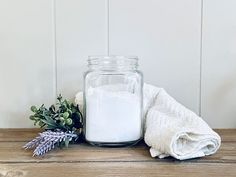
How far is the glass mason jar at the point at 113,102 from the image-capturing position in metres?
0.73

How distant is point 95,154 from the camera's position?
0.70 m

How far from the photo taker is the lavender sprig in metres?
0.69

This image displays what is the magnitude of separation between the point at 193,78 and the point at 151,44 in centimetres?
13

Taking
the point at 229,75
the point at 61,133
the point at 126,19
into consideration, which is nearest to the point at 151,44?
the point at 126,19

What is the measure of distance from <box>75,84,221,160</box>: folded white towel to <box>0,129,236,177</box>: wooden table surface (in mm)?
15

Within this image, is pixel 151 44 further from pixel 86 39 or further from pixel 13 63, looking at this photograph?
pixel 13 63

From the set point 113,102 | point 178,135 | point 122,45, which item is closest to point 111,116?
point 113,102

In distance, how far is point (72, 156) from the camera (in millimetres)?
685

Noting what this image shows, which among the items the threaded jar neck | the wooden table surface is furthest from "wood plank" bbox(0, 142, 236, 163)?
the threaded jar neck

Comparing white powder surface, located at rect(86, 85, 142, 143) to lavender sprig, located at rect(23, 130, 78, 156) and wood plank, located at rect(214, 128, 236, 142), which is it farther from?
wood plank, located at rect(214, 128, 236, 142)

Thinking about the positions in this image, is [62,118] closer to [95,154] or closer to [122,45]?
[95,154]

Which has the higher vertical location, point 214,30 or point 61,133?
point 214,30

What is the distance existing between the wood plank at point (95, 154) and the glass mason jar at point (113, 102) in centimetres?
3

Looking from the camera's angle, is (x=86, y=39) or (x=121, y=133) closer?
(x=121, y=133)
